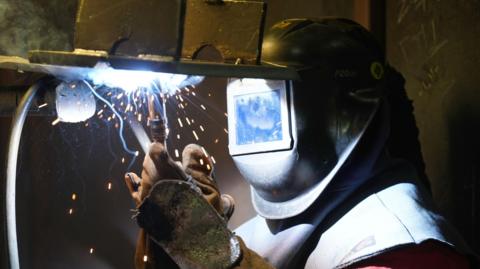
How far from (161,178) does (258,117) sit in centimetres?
30

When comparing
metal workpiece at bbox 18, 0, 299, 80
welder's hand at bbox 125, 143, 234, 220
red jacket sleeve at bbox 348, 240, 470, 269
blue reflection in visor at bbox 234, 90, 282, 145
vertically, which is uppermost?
metal workpiece at bbox 18, 0, 299, 80

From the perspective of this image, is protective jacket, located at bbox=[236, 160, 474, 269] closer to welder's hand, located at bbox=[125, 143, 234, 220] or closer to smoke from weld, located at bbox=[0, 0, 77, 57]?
welder's hand, located at bbox=[125, 143, 234, 220]

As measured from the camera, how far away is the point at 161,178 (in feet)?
4.60

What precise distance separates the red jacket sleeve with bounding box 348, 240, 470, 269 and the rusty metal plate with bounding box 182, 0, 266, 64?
48cm

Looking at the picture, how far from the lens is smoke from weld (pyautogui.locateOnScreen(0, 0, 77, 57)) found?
1.10 meters

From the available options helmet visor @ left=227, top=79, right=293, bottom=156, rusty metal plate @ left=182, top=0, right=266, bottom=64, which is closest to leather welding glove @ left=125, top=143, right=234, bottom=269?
helmet visor @ left=227, top=79, right=293, bottom=156

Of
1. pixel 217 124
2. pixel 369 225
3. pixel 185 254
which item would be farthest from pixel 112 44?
pixel 217 124

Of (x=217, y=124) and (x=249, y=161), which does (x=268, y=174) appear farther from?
(x=217, y=124)

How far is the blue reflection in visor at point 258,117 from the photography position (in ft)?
5.03

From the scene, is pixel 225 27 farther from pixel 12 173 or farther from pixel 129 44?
pixel 12 173

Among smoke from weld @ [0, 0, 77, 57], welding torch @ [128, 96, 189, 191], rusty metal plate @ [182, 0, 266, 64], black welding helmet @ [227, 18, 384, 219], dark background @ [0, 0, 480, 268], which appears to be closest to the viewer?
smoke from weld @ [0, 0, 77, 57]

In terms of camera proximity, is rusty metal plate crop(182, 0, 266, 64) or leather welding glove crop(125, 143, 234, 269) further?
leather welding glove crop(125, 143, 234, 269)

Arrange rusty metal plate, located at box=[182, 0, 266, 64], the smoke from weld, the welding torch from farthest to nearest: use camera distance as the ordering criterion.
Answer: the welding torch → rusty metal plate, located at box=[182, 0, 266, 64] → the smoke from weld

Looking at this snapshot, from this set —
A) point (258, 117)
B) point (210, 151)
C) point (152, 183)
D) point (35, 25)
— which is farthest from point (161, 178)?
point (210, 151)
